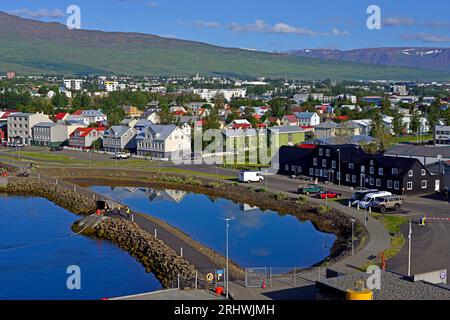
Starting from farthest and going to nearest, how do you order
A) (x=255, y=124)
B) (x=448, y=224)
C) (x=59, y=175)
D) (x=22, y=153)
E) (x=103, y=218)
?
(x=255, y=124), (x=22, y=153), (x=59, y=175), (x=103, y=218), (x=448, y=224)

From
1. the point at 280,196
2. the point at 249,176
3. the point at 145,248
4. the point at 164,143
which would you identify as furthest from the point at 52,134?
the point at 145,248

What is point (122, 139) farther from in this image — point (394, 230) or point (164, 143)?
point (394, 230)

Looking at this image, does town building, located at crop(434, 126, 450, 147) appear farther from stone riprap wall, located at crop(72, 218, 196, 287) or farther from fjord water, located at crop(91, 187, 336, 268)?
stone riprap wall, located at crop(72, 218, 196, 287)

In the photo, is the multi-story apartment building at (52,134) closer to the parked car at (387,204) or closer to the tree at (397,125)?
the tree at (397,125)

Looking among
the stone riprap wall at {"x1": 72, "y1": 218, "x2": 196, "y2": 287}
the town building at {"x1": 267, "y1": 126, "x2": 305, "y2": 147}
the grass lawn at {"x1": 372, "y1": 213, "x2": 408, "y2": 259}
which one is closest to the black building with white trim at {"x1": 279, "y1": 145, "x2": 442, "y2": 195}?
the grass lawn at {"x1": 372, "y1": 213, "x2": 408, "y2": 259}

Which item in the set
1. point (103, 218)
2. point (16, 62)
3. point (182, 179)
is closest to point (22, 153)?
point (182, 179)

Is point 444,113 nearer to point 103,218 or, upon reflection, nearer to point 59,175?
point 59,175

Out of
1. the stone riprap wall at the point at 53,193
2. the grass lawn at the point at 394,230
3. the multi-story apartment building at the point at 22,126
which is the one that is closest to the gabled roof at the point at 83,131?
the multi-story apartment building at the point at 22,126
